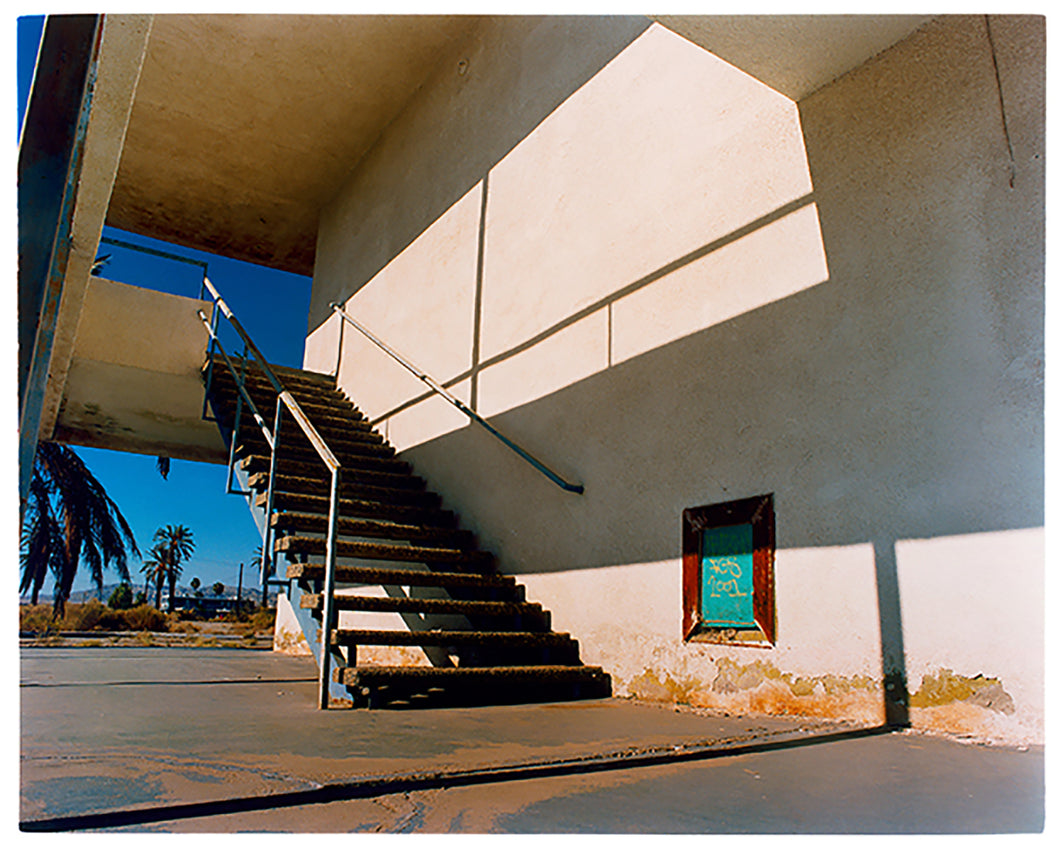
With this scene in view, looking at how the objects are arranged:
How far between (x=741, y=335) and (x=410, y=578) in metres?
1.86

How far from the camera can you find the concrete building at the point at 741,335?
2133 mm

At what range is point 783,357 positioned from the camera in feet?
9.11

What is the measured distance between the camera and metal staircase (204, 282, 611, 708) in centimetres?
283

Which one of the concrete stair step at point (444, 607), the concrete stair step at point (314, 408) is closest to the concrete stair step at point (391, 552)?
the concrete stair step at point (444, 607)

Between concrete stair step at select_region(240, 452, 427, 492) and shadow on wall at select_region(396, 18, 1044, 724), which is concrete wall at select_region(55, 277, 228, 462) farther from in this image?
shadow on wall at select_region(396, 18, 1044, 724)

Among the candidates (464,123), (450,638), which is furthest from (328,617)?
(464,123)

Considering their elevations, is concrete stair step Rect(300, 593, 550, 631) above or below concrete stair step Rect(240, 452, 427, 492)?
below

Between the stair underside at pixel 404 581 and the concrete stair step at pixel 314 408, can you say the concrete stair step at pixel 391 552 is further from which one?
the concrete stair step at pixel 314 408

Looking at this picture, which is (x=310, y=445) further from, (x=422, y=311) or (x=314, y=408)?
(x=422, y=311)

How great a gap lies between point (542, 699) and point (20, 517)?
89.8 inches

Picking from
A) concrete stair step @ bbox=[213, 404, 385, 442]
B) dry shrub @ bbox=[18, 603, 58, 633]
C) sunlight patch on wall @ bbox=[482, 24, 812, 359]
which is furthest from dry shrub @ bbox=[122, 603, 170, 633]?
sunlight patch on wall @ bbox=[482, 24, 812, 359]

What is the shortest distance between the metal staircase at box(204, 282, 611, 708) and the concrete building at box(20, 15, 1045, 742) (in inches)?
8.2

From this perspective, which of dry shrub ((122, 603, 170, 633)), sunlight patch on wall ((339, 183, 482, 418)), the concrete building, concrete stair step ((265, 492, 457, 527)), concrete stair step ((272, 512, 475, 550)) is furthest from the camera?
dry shrub ((122, 603, 170, 633))

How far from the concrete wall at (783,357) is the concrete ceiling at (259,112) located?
5.61ft
